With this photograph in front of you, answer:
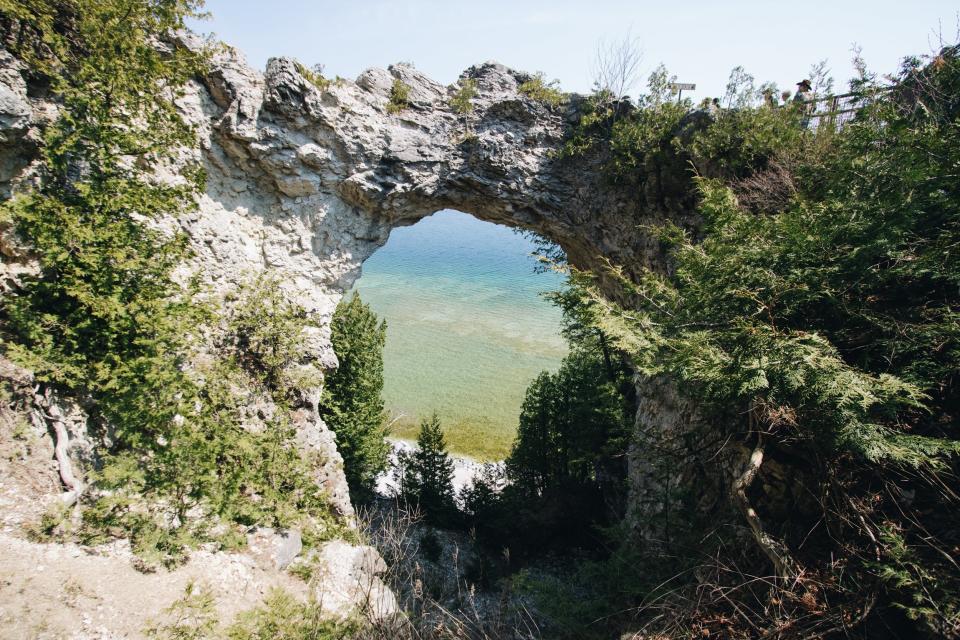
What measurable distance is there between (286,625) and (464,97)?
429 inches

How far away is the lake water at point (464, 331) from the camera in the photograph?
74.1 ft

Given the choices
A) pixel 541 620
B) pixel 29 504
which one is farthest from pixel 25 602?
pixel 541 620

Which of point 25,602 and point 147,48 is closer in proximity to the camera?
point 25,602

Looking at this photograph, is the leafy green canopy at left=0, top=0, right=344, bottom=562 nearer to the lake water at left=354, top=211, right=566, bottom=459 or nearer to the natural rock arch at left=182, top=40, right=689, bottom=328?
the natural rock arch at left=182, top=40, right=689, bottom=328

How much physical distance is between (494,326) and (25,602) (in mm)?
29302

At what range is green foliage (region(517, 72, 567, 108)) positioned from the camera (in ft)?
33.0

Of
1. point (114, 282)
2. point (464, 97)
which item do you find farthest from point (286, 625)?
point (464, 97)

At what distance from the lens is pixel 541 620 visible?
8.24m

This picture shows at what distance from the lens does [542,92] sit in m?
10.1

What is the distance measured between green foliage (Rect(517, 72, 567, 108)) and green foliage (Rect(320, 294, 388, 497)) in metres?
8.27

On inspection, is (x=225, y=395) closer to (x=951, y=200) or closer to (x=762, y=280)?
(x=762, y=280)

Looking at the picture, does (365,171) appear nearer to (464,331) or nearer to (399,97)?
(399,97)

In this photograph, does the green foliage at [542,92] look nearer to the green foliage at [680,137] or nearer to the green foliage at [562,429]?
the green foliage at [680,137]

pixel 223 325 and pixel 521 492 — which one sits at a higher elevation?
pixel 223 325
